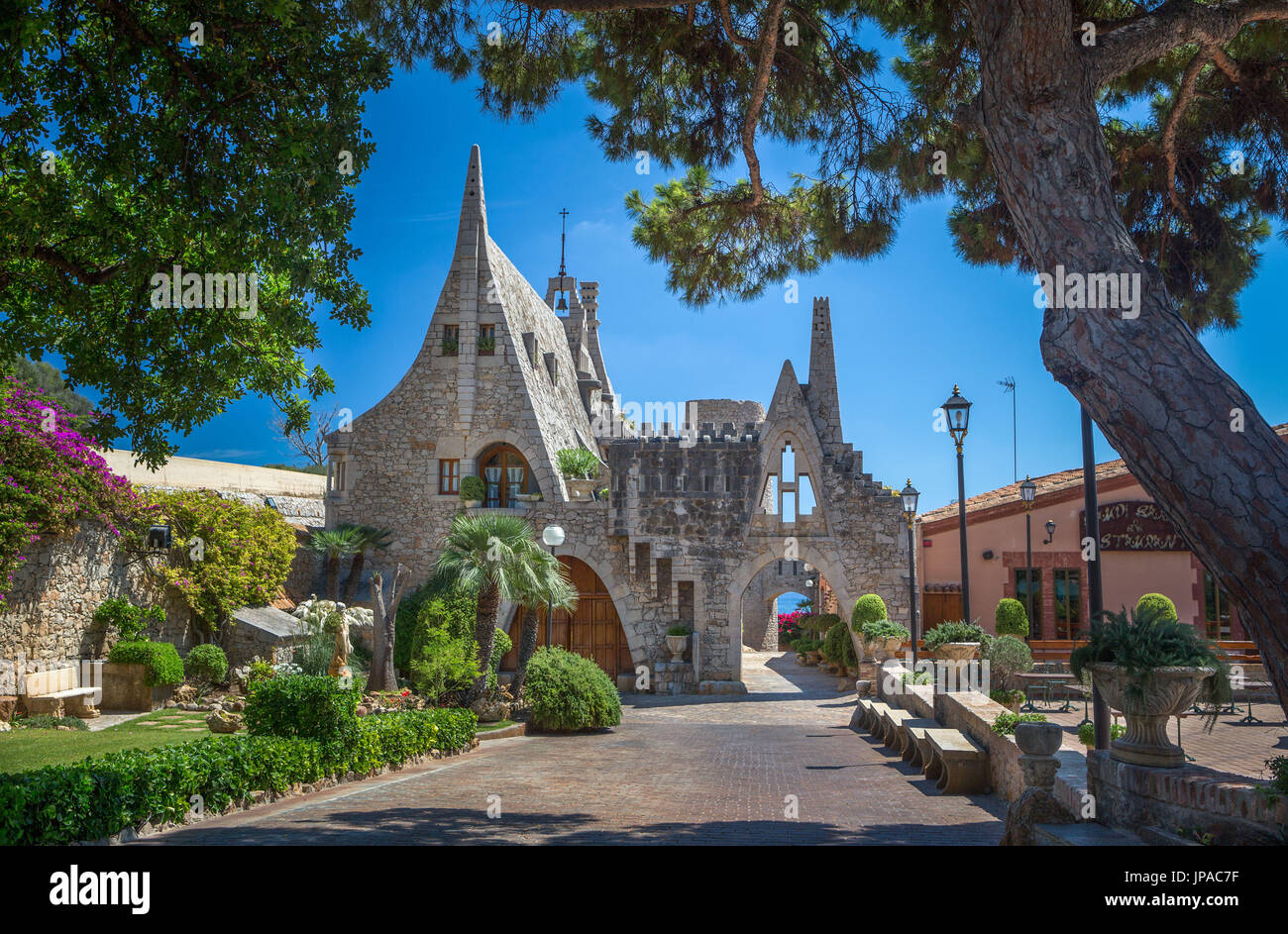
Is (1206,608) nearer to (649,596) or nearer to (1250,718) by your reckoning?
(1250,718)

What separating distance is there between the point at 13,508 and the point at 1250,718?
64.5 feet

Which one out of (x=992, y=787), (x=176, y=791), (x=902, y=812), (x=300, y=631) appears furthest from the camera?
(x=300, y=631)

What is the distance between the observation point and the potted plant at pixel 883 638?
22766 millimetres

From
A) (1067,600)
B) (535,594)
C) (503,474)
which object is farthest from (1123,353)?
(1067,600)

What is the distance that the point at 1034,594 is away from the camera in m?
26.3

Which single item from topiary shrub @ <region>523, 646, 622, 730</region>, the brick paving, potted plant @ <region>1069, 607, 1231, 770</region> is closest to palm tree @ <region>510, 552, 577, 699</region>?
topiary shrub @ <region>523, 646, 622, 730</region>

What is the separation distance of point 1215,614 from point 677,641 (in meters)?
14.9

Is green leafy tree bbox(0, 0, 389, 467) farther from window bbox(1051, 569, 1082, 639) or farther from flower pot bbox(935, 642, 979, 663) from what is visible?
window bbox(1051, 569, 1082, 639)

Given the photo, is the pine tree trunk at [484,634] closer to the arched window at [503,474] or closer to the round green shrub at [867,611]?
the arched window at [503,474]

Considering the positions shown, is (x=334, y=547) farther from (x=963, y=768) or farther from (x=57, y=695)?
(x=963, y=768)

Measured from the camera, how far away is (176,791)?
8.19m

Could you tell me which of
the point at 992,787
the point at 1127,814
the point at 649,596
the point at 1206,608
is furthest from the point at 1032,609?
the point at 1127,814

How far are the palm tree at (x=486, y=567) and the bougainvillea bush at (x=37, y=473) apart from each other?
6302mm
